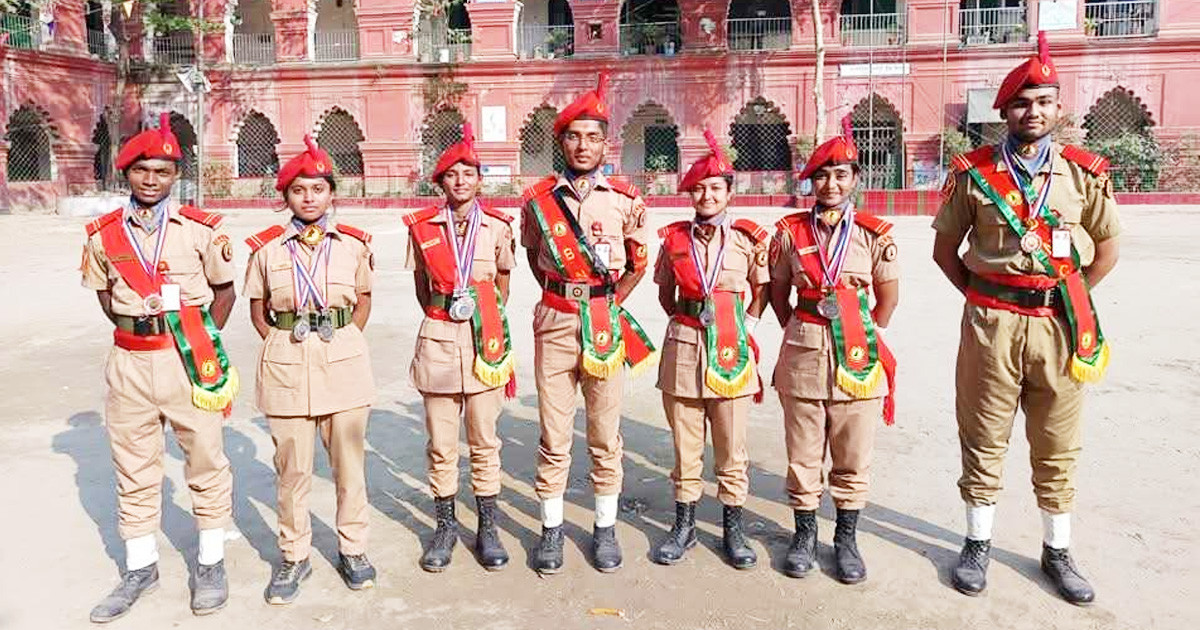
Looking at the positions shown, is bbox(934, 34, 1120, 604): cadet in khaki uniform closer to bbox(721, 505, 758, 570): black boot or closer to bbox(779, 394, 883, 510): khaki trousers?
bbox(779, 394, 883, 510): khaki trousers

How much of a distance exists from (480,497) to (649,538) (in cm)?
77

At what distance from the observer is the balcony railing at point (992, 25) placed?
24344 millimetres

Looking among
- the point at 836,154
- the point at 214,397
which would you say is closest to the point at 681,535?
the point at 836,154

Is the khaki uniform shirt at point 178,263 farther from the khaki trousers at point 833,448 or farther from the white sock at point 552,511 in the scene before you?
the khaki trousers at point 833,448

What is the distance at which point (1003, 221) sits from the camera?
3.55 m

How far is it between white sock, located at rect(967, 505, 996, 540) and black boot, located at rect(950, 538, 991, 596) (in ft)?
0.08

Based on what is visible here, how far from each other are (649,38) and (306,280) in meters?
24.2

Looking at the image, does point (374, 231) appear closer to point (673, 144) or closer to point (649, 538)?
point (673, 144)

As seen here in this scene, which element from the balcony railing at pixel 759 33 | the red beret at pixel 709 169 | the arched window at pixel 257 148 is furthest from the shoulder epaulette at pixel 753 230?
the arched window at pixel 257 148

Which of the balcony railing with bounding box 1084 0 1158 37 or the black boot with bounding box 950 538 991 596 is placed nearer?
the black boot with bounding box 950 538 991 596

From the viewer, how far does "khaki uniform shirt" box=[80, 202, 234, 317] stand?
11.5 feet

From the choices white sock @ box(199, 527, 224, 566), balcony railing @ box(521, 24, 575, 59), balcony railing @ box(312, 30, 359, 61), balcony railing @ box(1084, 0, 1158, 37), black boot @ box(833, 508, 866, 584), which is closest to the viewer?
white sock @ box(199, 527, 224, 566)

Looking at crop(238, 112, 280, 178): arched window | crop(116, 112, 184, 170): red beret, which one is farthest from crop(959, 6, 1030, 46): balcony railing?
crop(116, 112, 184, 170): red beret

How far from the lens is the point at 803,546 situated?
12.5ft
